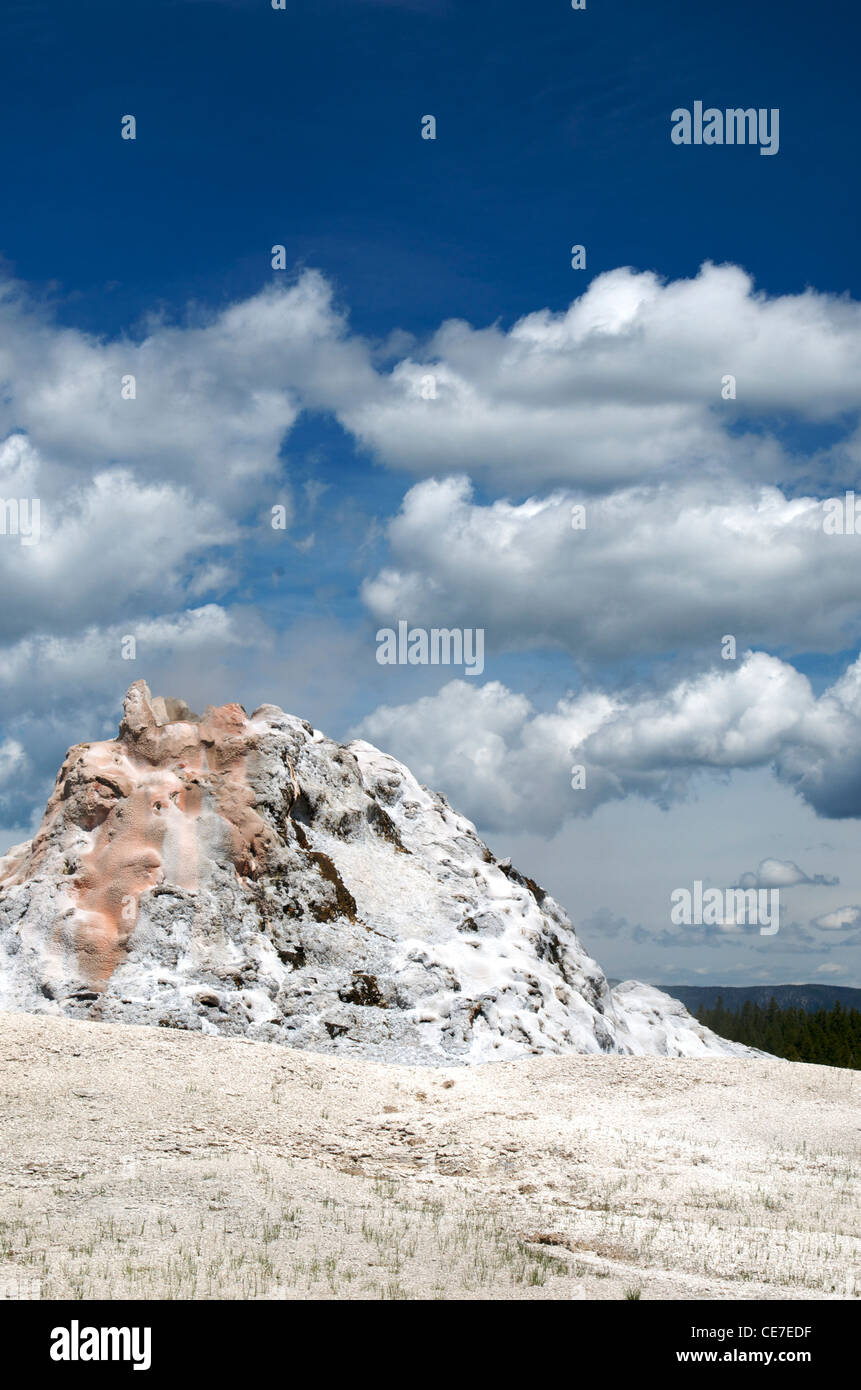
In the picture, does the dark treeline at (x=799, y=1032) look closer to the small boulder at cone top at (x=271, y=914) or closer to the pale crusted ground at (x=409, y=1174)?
the small boulder at cone top at (x=271, y=914)

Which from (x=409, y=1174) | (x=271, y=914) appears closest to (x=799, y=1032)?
(x=271, y=914)

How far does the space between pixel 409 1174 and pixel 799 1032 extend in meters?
85.2

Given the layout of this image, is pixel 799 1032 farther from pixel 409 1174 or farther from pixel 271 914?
pixel 409 1174

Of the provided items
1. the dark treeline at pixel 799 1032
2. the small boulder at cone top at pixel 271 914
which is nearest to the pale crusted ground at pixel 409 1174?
the small boulder at cone top at pixel 271 914

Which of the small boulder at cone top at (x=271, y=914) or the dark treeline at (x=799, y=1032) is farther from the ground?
the small boulder at cone top at (x=271, y=914)

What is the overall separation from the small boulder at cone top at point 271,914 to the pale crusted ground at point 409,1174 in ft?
17.8

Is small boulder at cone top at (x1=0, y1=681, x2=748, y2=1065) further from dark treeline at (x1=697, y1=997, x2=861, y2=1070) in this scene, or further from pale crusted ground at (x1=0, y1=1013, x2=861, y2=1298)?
dark treeline at (x1=697, y1=997, x2=861, y2=1070)

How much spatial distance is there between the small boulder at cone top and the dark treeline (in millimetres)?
47406

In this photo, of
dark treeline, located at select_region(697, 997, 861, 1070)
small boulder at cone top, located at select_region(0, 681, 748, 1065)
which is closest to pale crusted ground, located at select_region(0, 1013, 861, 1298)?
small boulder at cone top, located at select_region(0, 681, 748, 1065)

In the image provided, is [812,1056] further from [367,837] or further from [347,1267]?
[347,1267]

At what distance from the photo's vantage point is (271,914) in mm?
37031

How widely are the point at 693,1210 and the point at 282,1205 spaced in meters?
6.89

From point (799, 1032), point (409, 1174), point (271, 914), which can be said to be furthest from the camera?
point (799, 1032)

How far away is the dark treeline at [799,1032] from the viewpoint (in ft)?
295
